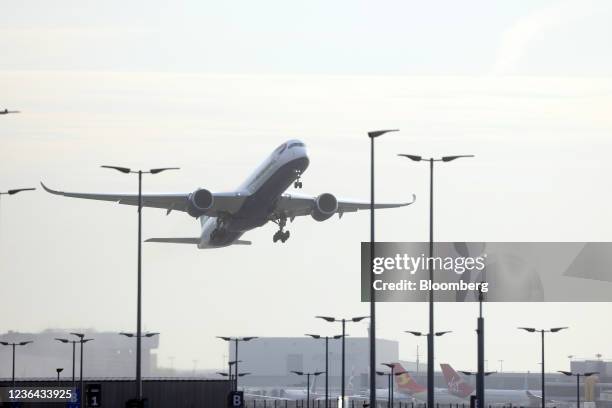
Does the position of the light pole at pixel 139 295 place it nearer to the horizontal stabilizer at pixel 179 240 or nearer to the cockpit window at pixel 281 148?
the cockpit window at pixel 281 148

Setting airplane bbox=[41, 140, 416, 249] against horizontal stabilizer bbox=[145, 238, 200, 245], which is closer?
airplane bbox=[41, 140, 416, 249]

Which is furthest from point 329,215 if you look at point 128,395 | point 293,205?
point 128,395

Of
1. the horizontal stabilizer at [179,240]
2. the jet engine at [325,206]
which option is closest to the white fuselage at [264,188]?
the jet engine at [325,206]

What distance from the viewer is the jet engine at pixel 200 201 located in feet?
355

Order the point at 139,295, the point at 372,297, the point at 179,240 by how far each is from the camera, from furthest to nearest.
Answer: the point at 179,240, the point at 139,295, the point at 372,297

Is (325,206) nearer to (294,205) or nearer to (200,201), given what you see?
(294,205)

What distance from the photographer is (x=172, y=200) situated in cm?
11525

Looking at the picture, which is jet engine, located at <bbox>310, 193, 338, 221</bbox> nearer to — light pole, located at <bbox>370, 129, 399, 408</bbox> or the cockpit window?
the cockpit window

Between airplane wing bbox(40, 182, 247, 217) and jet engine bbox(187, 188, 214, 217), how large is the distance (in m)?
0.76

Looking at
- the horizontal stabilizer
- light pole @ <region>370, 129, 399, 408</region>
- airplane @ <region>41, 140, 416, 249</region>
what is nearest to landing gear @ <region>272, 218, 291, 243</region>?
airplane @ <region>41, 140, 416, 249</region>

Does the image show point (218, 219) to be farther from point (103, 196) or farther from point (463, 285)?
point (463, 285)

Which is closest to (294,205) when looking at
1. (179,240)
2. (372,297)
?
(179,240)

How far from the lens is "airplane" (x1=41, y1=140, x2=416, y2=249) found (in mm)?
100225

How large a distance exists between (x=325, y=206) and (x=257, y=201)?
8.03 meters
